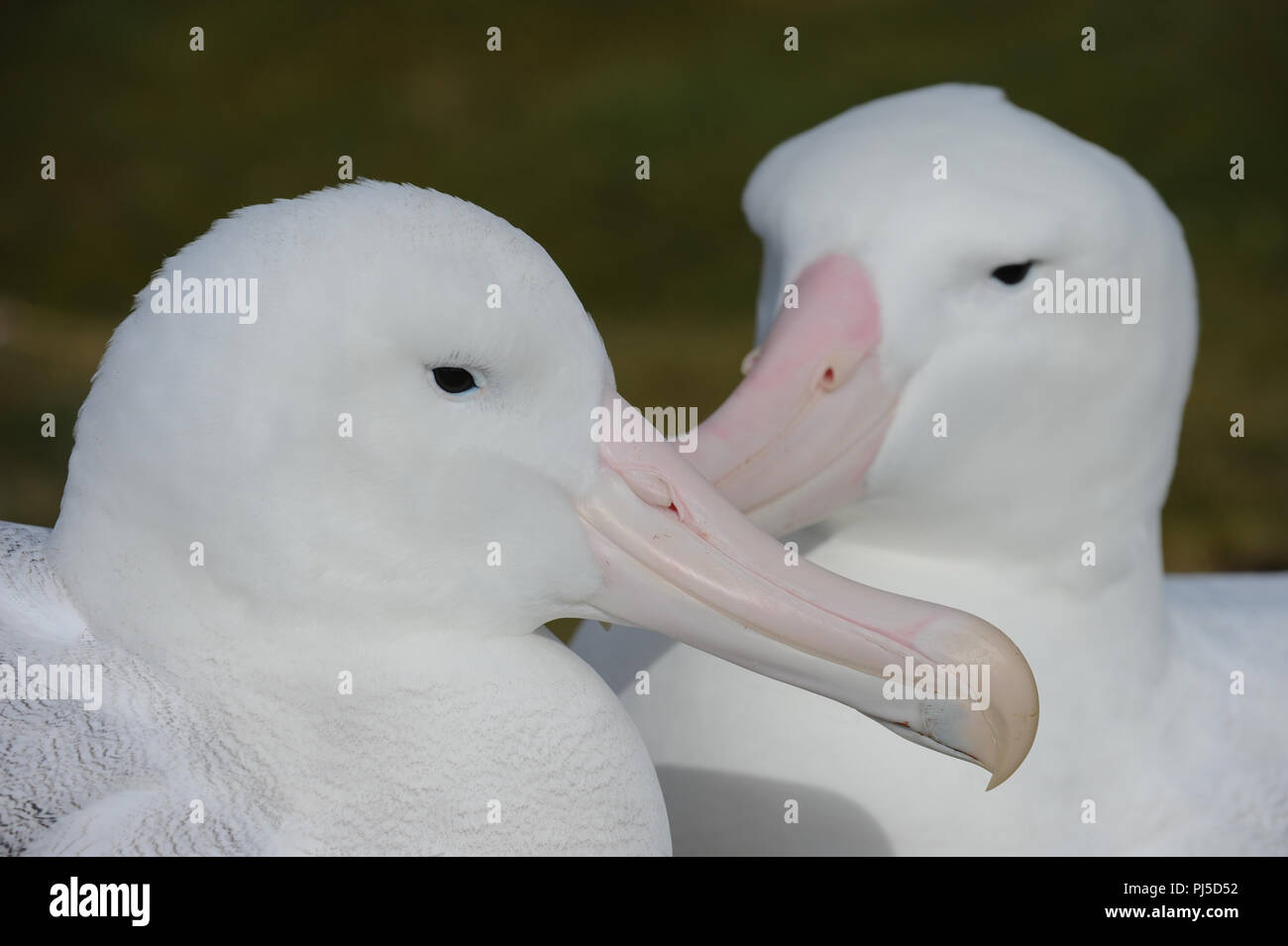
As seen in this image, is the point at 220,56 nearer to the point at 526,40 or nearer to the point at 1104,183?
the point at 526,40

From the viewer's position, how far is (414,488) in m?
2.10

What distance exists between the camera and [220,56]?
10367 millimetres

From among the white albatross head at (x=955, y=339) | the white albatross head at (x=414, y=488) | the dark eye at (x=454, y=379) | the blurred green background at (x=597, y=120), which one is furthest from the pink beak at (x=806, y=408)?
the blurred green background at (x=597, y=120)

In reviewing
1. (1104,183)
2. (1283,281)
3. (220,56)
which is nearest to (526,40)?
(220,56)

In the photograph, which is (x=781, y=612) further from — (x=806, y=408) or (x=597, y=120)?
(x=597, y=120)

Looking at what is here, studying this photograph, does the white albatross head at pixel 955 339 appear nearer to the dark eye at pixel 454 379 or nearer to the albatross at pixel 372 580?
the albatross at pixel 372 580

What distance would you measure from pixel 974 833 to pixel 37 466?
436cm

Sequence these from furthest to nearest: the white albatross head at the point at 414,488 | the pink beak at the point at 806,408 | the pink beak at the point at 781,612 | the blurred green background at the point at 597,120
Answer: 1. the blurred green background at the point at 597,120
2. the pink beak at the point at 806,408
3. the pink beak at the point at 781,612
4. the white albatross head at the point at 414,488

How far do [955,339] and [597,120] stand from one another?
7.65m

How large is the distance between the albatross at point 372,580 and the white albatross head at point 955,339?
62 cm

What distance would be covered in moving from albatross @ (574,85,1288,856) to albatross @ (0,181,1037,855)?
62 cm

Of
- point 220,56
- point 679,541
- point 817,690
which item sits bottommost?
point 817,690

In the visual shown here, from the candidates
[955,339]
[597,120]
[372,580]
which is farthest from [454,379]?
[597,120]

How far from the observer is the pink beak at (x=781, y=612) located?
2.20 meters
